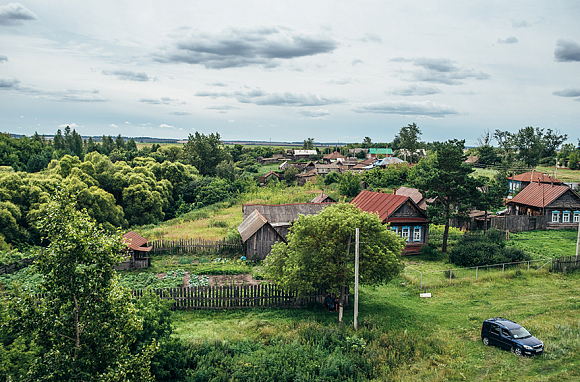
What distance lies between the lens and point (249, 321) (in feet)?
62.0

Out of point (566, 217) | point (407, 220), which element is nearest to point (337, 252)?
point (407, 220)

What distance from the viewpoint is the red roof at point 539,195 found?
39.6 metres

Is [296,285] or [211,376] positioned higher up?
[296,285]

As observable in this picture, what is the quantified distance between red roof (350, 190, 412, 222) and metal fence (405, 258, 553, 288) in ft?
20.4

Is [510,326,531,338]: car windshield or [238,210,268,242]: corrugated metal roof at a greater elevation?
[238,210,268,242]: corrugated metal roof

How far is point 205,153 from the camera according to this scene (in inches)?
3578

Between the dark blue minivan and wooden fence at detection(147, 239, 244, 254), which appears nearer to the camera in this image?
the dark blue minivan

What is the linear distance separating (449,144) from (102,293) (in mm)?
30503

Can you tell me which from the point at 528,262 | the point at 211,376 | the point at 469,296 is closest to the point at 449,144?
the point at 528,262

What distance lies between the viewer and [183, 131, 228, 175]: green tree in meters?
90.4

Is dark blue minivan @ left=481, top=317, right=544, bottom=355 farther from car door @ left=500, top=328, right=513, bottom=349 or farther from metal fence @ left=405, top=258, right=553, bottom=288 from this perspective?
metal fence @ left=405, top=258, right=553, bottom=288

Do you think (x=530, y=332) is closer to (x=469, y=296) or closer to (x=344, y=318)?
(x=469, y=296)

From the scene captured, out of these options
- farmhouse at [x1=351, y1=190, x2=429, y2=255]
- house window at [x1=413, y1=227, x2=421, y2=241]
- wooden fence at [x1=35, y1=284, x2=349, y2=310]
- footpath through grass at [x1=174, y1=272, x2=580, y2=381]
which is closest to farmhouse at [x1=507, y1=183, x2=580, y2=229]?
farmhouse at [x1=351, y1=190, x2=429, y2=255]

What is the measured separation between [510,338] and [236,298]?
1281 centimetres
